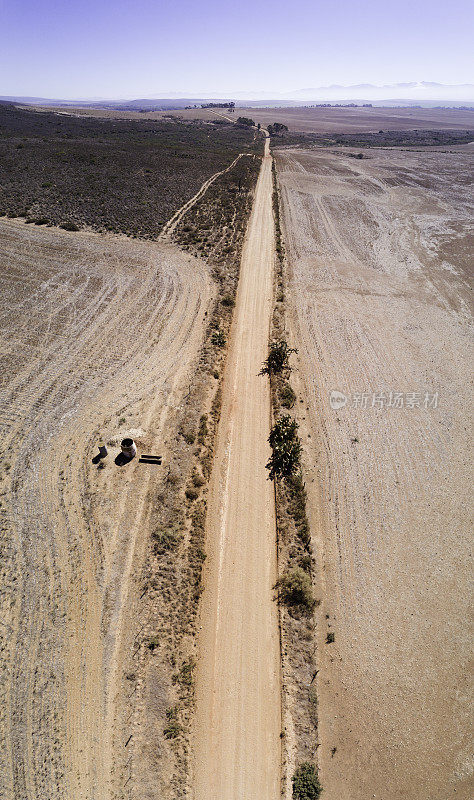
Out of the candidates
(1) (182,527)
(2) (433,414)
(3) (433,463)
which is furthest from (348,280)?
(1) (182,527)

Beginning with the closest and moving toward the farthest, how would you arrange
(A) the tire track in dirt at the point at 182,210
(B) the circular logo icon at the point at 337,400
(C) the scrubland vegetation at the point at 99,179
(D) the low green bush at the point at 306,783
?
(D) the low green bush at the point at 306,783, (B) the circular logo icon at the point at 337,400, (A) the tire track in dirt at the point at 182,210, (C) the scrubland vegetation at the point at 99,179

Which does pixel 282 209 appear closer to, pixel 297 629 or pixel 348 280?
pixel 348 280

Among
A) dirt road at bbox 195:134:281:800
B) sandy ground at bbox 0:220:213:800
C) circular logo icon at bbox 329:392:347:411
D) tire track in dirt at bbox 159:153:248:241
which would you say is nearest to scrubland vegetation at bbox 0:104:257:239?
tire track in dirt at bbox 159:153:248:241

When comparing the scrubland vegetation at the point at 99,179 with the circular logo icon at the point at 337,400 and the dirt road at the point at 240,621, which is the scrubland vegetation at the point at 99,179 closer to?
the circular logo icon at the point at 337,400

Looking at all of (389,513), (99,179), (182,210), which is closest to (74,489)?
(389,513)

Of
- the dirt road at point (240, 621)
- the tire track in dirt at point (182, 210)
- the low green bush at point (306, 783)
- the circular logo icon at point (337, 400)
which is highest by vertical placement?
the tire track in dirt at point (182, 210)

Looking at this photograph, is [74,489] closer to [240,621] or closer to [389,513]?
[240,621]

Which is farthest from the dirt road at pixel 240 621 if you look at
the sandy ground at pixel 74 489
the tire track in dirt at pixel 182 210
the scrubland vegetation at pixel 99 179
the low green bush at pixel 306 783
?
the scrubland vegetation at pixel 99 179
